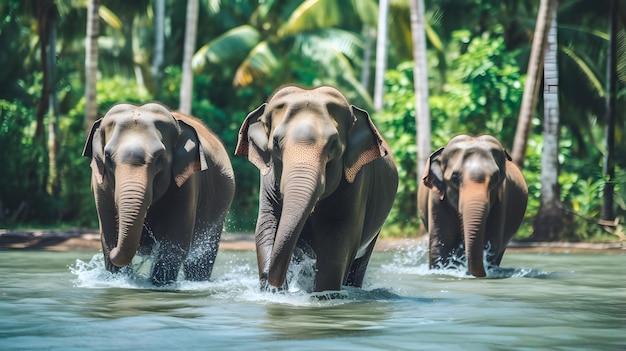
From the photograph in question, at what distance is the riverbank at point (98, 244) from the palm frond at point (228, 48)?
39.4ft

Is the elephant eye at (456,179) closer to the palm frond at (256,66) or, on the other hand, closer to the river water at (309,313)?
the river water at (309,313)

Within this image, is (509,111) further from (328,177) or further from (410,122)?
(328,177)

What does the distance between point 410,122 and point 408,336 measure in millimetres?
15305

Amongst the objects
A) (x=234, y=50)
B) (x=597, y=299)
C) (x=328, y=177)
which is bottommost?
(x=597, y=299)

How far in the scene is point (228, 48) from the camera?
3003 cm

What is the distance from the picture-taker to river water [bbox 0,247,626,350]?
6.53 metres

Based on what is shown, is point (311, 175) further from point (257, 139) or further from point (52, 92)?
point (52, 92)

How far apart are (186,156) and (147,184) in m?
0.68

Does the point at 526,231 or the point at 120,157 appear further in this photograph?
the point at 526,231

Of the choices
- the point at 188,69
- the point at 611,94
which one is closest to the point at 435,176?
the point at 611,94

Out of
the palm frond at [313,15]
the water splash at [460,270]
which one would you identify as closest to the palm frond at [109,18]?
the palm frond at [313,15]

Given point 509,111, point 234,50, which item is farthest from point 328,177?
point 234,50

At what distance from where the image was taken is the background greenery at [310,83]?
21.3m

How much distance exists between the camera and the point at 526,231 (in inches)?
768
